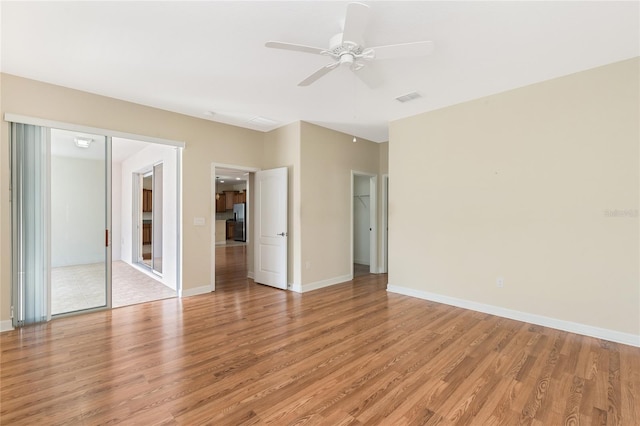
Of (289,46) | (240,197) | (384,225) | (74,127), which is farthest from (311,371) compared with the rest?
(240,197)

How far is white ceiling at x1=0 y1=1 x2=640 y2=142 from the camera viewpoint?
2.24 meters

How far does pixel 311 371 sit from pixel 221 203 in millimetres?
11518

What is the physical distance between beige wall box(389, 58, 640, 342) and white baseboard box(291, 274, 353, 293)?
4.23 feet

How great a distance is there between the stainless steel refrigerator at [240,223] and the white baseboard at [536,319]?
29.4 feet

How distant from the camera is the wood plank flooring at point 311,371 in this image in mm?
1916

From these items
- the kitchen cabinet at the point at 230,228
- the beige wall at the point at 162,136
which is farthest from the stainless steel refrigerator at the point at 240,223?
the beige wall at the point at 162,136

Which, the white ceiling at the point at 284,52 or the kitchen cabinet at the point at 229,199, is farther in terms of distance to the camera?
the kitchen cabinet at the point at 229,199

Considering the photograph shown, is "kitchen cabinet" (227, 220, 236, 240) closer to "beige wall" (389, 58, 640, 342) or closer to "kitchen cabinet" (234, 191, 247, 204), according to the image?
"kitchen cabinet" (234, 191, 247, 204)

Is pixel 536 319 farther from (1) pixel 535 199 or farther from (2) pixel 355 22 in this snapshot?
(2) pixel 355 22

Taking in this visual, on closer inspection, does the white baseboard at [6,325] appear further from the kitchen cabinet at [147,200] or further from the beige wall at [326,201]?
the kitchen cabinet at [147,200]

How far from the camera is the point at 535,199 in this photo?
3.50 m

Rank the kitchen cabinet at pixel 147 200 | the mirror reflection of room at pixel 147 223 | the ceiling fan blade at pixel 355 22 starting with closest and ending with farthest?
the ceiling fan blade at pixel 355 22, the mirror reflection of room at pixel 147 223, the kitchen cabinet at pixel 147 200

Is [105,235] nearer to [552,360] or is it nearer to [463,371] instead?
[463,371]

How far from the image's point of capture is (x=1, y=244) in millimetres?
3205
